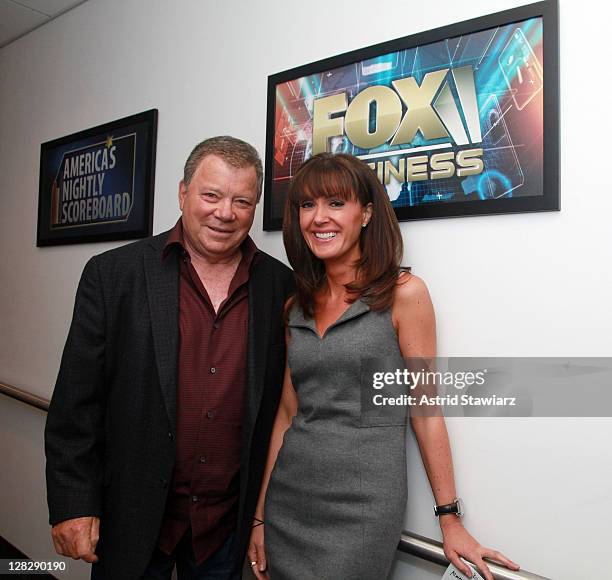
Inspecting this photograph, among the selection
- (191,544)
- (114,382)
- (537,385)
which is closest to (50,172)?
(114,382)

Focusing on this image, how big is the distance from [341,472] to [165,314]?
2.10 ft

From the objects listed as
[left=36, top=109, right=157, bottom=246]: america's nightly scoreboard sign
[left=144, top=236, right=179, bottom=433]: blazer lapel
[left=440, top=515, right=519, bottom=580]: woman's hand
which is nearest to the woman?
[left=440, top=515, right=519, bottom=580]: woman's hand

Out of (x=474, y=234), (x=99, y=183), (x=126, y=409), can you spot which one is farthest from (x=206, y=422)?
(x=99, y=183)

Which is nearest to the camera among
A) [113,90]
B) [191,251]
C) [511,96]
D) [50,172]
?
[511,96]

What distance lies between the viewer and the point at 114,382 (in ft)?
5.02

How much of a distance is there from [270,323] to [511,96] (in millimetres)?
895

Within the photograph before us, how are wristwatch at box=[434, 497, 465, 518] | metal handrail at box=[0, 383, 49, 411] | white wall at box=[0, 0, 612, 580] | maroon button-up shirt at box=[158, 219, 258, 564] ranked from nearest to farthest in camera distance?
1. white wall at box=[0, 0, 612, 580]
2. wristwatch at box=[434, 497, 465, 518]
3. maroon button-up shirt at box=[158, 219, 258, 564]
4. metal handrail at box=[0, 383, 49, 411]

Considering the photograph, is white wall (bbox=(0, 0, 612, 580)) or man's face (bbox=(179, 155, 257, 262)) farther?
man's face (bbox=(179, 155, 257, 262))

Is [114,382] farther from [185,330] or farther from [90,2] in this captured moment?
[90,2]

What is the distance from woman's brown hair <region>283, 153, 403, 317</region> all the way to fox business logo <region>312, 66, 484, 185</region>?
0.16 m

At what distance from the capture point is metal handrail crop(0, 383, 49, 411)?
2621mm

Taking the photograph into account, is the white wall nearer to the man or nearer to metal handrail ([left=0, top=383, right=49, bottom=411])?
metal handrail ([left=0, top=383, right=49, bottom=411])

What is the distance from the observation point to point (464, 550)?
4.36 ft

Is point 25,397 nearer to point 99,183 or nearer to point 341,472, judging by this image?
point 99,183
